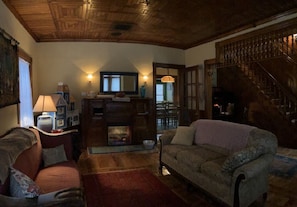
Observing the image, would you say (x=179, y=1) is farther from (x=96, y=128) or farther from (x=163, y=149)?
(x=96, y=128)

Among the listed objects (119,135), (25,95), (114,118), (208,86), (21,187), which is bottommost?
(119,135)

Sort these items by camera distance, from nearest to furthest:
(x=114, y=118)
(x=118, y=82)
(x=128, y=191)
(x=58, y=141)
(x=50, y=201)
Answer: (x=50, y=201) < (x=128, y=191) < (x=58, y=141) < (x=114, y=118) < (x=118, y=82)

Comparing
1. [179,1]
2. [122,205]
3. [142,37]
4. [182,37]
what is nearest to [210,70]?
[182,37]

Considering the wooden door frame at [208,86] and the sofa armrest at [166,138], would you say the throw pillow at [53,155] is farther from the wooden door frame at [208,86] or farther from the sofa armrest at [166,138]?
the wooden door frame at [208,86]

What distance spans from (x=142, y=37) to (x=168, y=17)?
1695mm

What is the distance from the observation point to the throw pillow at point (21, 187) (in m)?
1.75

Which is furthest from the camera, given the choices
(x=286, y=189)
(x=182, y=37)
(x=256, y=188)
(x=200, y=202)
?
(x=182, y=37)

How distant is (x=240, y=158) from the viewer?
97.3 inches

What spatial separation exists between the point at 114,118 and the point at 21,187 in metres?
4.09

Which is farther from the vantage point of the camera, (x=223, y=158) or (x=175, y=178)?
(x=175, y=178)

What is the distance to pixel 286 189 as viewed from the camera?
3.23m

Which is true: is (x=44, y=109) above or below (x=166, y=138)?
above

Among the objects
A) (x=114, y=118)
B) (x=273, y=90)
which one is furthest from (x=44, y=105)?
(x=273, y=90)

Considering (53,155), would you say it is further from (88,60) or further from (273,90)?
(273,90)
